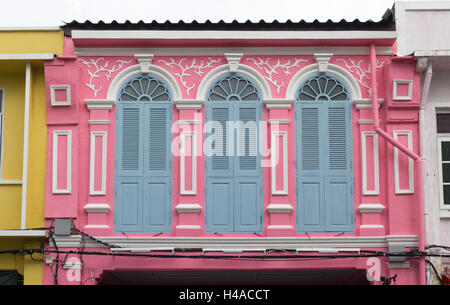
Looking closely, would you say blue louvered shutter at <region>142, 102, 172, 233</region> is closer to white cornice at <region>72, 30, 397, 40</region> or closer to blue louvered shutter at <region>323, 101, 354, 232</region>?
white cornice at <region>72, 30, 397, 40</region>

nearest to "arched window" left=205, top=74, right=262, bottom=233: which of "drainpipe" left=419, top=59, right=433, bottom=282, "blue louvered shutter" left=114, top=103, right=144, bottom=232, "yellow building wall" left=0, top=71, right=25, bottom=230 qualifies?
"blue louvered shutter" left=114, top=103, right=144, bottom=232

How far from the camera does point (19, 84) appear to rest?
14.0 metres

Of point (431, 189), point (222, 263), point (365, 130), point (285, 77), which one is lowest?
point (222, 263)

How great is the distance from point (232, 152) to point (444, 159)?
349cm

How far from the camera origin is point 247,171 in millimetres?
13680

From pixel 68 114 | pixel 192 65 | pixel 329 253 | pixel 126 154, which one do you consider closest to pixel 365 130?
pixel 329 253

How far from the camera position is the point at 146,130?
1378 cm

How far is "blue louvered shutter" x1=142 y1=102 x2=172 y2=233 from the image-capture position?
44.3ft

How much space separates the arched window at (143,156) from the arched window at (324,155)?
85.5 inches

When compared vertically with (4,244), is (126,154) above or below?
above

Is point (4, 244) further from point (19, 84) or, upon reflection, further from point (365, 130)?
point (365, 130)

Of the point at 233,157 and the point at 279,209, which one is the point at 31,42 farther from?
the point at 279,209

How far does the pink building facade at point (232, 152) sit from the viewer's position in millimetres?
13352

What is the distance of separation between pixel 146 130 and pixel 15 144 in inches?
85.6
